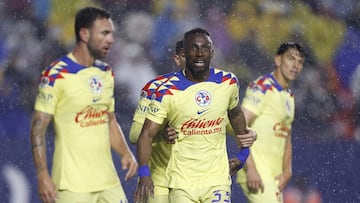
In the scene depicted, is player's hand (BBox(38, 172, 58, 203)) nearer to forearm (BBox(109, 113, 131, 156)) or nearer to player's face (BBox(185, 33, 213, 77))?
forearm (BBox(109, 113, 131, 156))

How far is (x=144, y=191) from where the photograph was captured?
5.78m

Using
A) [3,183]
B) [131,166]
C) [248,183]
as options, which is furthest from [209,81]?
[3,183]

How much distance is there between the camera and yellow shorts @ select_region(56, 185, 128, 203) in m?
6.38

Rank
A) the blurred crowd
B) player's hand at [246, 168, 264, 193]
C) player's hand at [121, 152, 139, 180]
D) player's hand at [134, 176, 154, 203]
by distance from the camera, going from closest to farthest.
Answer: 1. player's hand at [134, 176, 154, 203]
2. player's hand at [121, 152, 139, 180]
3. player's hand at [246, 168, 264, 193]
4. the blurred crowd

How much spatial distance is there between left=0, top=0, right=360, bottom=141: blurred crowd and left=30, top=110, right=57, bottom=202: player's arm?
175 inches

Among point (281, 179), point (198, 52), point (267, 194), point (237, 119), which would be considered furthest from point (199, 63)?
point (281, 179)

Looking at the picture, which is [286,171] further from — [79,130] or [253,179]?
[79,130]

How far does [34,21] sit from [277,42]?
2842 mm

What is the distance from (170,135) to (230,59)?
5822 mm

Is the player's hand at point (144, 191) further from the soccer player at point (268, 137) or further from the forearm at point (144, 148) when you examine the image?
the soccer player at point (268, 137)

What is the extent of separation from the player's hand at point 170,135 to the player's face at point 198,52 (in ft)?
1.21

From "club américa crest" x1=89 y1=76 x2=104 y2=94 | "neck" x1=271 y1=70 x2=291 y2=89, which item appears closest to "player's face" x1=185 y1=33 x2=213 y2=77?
"club américa crest" x1=89 y1=76 x2=104 y2=94

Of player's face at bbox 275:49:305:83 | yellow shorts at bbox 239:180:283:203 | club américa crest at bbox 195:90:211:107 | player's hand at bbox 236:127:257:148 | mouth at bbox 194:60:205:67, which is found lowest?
yellow shorts at bbox 239:180:283:203

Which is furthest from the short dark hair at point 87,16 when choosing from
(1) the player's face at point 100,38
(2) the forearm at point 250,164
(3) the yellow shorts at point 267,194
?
(3) the yellow shorts at point 267,194
